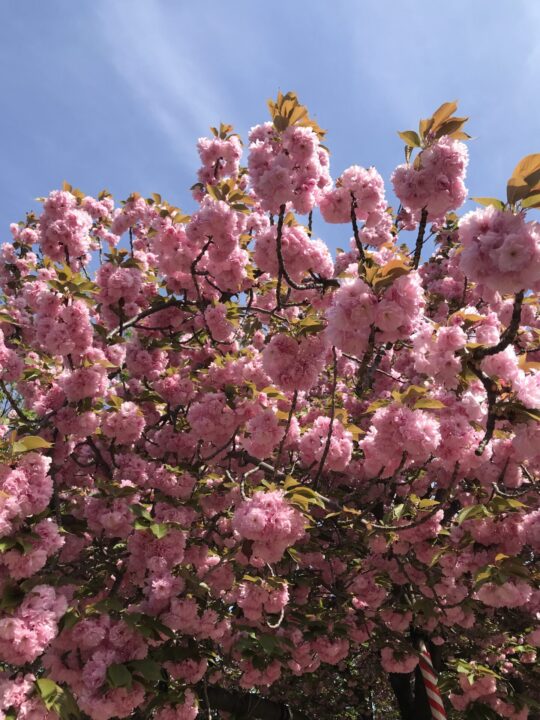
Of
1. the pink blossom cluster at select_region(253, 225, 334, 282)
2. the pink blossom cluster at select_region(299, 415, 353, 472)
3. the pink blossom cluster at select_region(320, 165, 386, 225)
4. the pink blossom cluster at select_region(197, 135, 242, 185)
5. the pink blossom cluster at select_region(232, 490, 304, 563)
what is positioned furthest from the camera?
the pink blossom cluster at select_region(197, 135, 242, 185)

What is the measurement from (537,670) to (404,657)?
1375mm

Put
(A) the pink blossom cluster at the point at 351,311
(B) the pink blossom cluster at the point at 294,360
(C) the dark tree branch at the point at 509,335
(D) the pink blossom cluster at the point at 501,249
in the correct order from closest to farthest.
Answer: (D) the pink blossom cluster at the point at 501,249
(C) the dark tree branch at the point at 509,335
(A) the pink blossom cluster at the point at 351,311
(B) the pink blossom cluster at the point at 294,360

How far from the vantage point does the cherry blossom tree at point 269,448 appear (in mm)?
2689

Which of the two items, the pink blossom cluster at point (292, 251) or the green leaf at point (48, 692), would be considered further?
the pink blossom cluster at point (292, 251)

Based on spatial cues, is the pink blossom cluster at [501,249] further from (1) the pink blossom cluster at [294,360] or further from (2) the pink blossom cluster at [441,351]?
(1) the pink blossom cluster at [294,360]

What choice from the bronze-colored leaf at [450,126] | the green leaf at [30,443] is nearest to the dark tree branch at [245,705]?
the green leaf at [30,443]

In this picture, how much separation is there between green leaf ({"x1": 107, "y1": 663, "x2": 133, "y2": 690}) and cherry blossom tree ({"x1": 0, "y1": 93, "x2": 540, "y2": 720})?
0.04 ft

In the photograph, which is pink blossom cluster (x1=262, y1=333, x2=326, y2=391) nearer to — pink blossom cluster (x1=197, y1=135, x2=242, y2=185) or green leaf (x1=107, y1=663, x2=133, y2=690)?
→ green leaf (x1=107, y1=663, x2=133, y2=690)

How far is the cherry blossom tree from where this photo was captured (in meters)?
2.69

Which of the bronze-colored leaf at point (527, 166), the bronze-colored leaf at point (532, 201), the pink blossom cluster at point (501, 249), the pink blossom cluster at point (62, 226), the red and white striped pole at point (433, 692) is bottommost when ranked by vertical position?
the red and white striped pole at point (433, 692)

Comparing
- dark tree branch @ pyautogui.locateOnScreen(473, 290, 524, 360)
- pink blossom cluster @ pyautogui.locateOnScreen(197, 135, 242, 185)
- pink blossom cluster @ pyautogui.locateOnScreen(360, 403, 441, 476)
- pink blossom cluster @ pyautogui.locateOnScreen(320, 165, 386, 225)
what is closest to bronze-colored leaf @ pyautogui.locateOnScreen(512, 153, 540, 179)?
dark tree branch @ pyautogui.locateOnScreen(473, 290, 524, 360)

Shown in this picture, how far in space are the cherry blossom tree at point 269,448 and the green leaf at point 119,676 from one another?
11mm

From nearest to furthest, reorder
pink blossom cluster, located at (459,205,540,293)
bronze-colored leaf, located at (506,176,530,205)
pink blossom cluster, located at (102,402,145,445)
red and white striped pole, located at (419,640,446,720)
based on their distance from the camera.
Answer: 1. pink blossom cluster, located at (459,205,540,293)
2. bronze-colored leaf, located at (506,176,530,205)
3. pink blossom cluster, located at (102,402,145,445)
4. red and white striped pole, located at (419,640,446,720)

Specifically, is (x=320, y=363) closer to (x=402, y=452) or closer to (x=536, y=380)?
(x=402, y=452)
